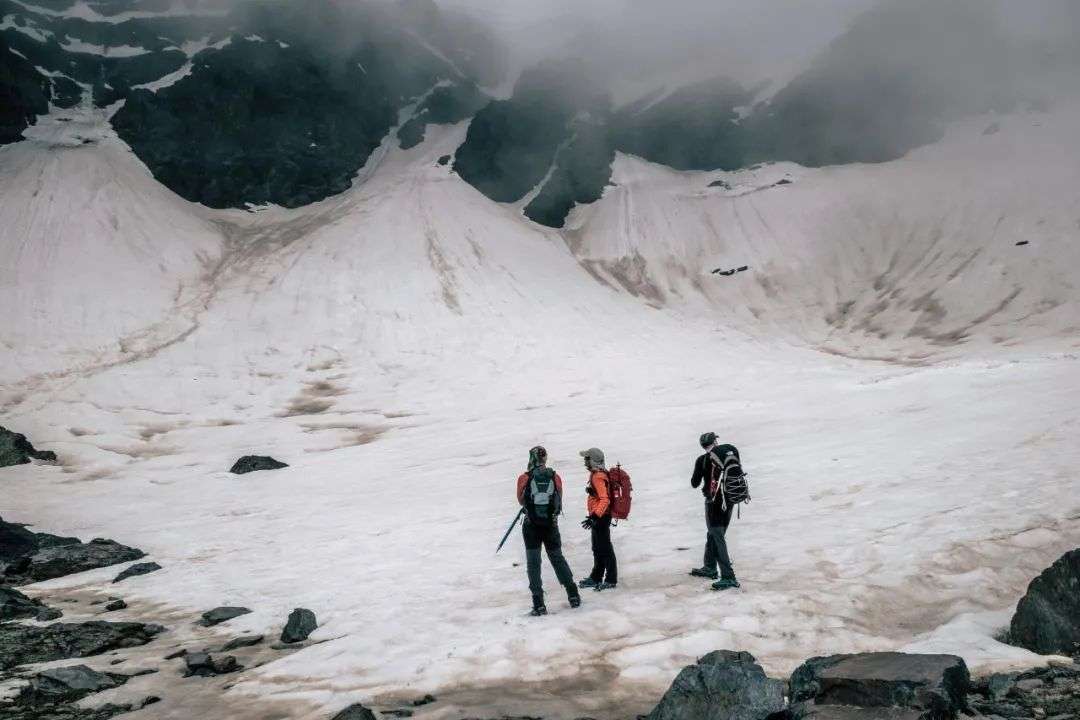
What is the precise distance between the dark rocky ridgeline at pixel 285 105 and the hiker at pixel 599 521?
102378 mm

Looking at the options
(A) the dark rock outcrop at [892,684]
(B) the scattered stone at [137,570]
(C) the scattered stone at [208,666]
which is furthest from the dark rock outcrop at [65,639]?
(A) the dark rock outcrop at [892,684]

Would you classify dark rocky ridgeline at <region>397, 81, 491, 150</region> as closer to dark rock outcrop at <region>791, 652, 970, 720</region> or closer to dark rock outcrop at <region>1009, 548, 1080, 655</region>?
dark rock outcrop at <region>1009, 548, 1080, 655</region>

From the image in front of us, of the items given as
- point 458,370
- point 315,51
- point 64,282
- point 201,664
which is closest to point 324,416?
point 458,370

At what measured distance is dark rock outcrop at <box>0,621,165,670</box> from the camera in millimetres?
8836

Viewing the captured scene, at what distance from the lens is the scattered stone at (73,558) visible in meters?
14.4

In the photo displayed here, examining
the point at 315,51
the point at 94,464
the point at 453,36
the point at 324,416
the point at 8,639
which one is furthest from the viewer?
the point at 453,36

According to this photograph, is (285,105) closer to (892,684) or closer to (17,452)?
(17,452)

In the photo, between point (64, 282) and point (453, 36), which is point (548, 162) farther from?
point (64, 282)

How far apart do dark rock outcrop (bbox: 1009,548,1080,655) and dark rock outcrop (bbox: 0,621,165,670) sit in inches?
414

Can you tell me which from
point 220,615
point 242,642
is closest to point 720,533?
point 242,642

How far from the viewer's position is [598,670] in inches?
281

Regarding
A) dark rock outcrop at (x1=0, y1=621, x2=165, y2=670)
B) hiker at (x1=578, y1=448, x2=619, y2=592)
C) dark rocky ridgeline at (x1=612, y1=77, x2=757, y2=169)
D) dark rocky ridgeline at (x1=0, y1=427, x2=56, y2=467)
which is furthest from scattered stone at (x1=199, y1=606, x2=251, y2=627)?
dark rocky ridgeline at (x1=612, y1=77, x2=757, y2=169)

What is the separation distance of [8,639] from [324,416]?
3815cm

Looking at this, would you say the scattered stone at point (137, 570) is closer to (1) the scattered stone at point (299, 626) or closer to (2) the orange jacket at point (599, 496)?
(1) the scattered stone at point (299, 626)
